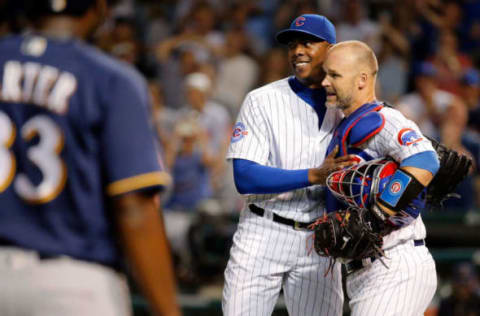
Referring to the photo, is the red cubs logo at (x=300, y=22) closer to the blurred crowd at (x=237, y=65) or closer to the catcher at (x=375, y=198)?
the catcher at (x=375, y=198)

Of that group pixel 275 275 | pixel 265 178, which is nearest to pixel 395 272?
pixel 275 275

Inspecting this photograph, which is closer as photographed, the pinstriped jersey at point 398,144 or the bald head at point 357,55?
the pinstriped jersey at point 398,144

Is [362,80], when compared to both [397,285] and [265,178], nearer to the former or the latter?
[265,178]

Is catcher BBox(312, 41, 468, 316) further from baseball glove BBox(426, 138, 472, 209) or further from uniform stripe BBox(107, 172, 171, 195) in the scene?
uniform stripe BBox(107, 172, 171, 195)

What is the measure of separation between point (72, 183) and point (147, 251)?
0.29m

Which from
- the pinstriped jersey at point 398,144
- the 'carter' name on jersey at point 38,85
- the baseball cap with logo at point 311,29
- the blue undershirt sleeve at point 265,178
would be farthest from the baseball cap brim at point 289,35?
the 'carter' name on jersey at point 38,85

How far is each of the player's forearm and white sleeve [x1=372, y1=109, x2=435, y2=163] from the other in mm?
1583

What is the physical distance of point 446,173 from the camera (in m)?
3.82

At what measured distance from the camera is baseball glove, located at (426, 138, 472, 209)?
3.81m

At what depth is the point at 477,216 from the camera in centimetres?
745

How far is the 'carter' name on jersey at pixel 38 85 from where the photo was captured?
2162 millimetres

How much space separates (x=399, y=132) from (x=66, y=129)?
179 cm

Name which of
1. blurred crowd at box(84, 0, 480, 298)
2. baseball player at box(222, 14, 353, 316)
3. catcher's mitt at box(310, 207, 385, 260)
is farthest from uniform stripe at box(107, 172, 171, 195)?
blurred crowd at box(84, 0, 480, 298)

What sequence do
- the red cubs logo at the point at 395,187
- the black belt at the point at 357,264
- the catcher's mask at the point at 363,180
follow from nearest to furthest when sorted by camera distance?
the red cubs logo at the point at 395,187
the catcher's mask at the point at 363,180
the black belt at the point at 357,264
